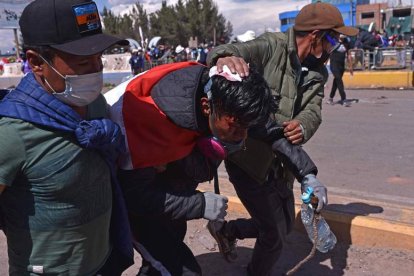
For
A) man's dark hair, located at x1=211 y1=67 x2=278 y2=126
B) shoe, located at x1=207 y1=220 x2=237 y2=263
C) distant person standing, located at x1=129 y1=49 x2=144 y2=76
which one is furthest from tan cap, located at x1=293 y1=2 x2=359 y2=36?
distant person standing, located at x1=129 y1=49 x2=144 y2=76

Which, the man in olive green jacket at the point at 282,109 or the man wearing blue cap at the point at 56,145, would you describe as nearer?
the man wearing blue cap at the point at 56,145

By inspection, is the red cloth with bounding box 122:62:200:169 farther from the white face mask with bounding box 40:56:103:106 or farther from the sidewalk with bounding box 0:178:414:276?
the sidewalk with bounding box 0:178:414:276

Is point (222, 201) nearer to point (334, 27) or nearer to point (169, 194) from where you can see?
point (169, 194)

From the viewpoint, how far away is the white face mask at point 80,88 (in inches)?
69.7

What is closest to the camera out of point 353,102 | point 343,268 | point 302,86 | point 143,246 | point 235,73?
point 235,73

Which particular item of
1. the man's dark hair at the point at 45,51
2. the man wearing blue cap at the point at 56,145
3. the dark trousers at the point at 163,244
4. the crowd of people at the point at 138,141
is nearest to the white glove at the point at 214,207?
the crowd of people at the point at 138,141

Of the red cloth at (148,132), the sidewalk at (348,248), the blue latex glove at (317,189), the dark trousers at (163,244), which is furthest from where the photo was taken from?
the sidewalk at (348,248)

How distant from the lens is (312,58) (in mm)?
3168

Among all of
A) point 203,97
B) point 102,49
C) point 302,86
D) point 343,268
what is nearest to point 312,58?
point 302,86

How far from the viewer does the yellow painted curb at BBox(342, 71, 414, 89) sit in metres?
14.5

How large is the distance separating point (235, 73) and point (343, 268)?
2.13 meters

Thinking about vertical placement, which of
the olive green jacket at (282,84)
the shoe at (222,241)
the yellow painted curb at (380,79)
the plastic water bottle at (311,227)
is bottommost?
the yellow painted curb at (380,79)

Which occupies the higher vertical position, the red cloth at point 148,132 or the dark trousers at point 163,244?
the red cloth at point 148,132

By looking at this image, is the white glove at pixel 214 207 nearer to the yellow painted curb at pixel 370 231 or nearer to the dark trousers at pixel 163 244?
the dark trousers at pixel 163 244
